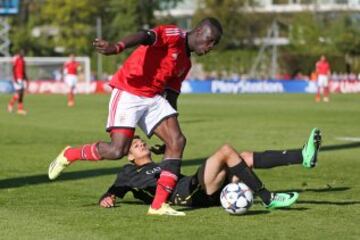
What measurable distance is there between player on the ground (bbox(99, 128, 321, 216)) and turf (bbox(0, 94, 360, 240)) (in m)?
0.15

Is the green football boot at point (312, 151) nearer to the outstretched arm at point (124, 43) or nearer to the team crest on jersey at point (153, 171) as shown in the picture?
the team crest on jersey at point (153, 171)

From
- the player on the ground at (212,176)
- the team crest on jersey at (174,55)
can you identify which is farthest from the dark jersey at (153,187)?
the team crest on jersey at (174,55)

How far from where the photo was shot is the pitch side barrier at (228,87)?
188ft

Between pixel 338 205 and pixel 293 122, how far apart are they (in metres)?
16.0

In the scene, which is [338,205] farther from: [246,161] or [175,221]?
[175,221]

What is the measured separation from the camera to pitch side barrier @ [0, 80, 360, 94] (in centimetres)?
5744

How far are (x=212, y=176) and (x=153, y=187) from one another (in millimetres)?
760

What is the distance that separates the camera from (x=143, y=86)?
375 inches

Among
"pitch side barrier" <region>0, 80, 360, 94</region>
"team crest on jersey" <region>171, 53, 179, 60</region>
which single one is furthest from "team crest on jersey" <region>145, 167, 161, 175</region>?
"pitch side barrier" <region>0, 80, 360, 94</region>

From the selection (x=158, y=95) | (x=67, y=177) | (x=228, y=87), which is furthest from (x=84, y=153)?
(x=228, y=87)

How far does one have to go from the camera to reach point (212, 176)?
9133 mm

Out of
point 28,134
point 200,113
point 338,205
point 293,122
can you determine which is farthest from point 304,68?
point 338,205

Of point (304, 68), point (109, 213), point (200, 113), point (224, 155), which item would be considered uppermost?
point (224, 155)

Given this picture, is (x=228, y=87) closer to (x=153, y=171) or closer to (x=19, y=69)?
(x=19, y=69)
